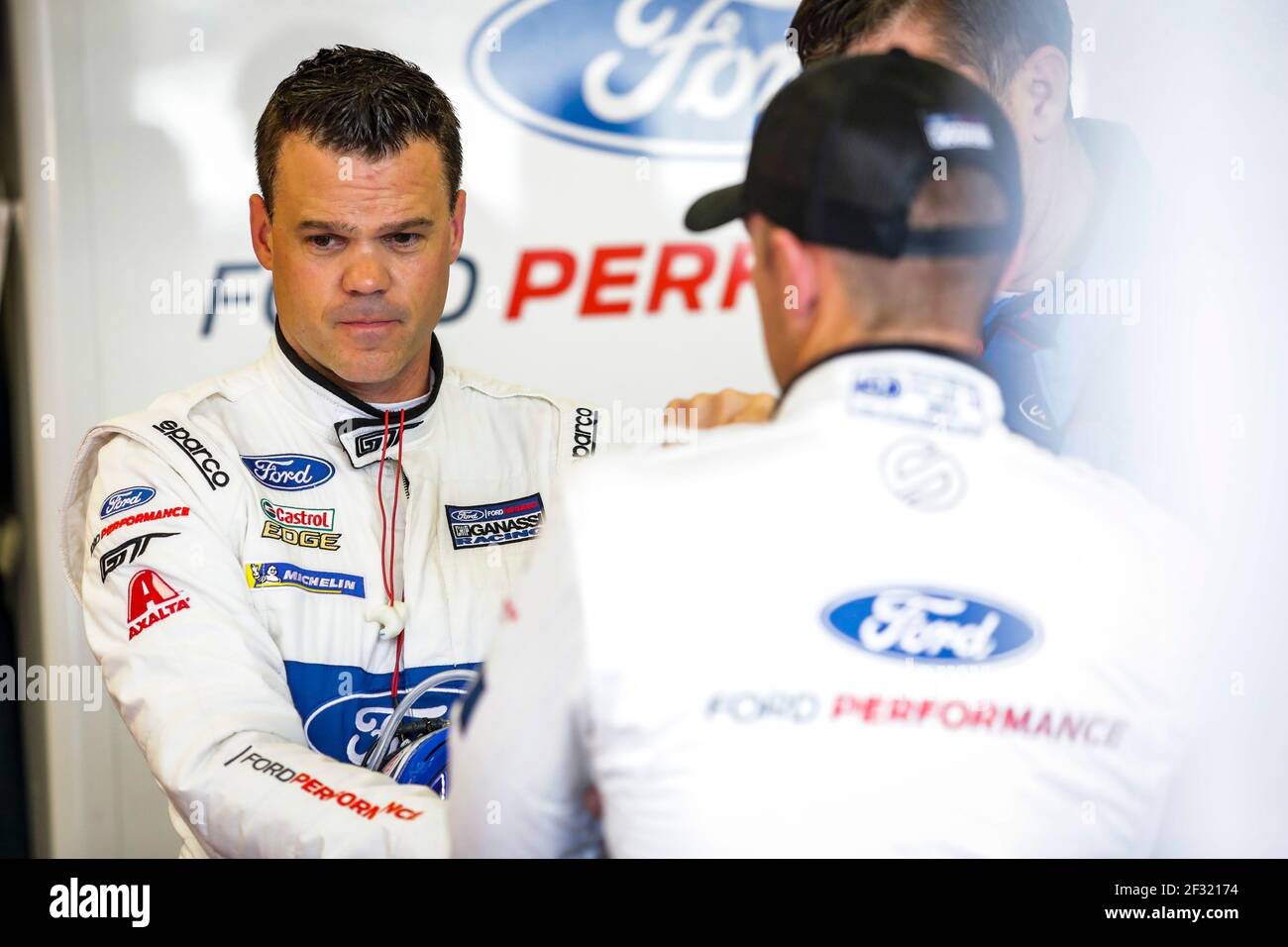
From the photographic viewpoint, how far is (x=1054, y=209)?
4.88 feet

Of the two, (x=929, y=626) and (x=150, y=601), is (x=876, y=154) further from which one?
(x=150, y=601)

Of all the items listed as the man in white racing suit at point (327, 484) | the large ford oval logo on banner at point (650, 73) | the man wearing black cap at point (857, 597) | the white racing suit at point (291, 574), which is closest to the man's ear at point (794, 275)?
the man wearing black cap at point (857, 597)

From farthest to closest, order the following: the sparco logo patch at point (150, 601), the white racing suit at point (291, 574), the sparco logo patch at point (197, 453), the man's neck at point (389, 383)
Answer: the man's neck at point (389, 383) → the sparco logo patch at point (197, 453) → the sparco logo patch at point (150, 601) → the white racing suit at point (291, 574)

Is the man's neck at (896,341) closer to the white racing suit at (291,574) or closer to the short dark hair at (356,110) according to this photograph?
the white racing suit at (291,574)

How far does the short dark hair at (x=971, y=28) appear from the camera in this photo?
4.52ft

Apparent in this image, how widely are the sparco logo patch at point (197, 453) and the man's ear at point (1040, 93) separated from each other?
3.19ft

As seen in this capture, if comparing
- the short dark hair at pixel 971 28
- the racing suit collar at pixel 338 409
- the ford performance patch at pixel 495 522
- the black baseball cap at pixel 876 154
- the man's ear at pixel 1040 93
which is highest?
the short dark hair at pixel 971 28

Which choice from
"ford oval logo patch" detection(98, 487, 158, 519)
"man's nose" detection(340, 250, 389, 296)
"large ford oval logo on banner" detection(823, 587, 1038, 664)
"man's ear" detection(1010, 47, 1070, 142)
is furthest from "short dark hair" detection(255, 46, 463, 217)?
"large ford oval logo on banner" detection(823, 587, 1038, 664)

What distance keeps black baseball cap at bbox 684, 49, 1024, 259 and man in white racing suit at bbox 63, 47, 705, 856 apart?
2.26 ft

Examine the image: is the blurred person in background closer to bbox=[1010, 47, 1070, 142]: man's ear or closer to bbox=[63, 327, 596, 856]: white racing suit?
bbox=[1010, 47, 1070, 142]: man's ear

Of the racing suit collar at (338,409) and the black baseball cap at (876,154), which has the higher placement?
the black baseball cap at (876,154)
